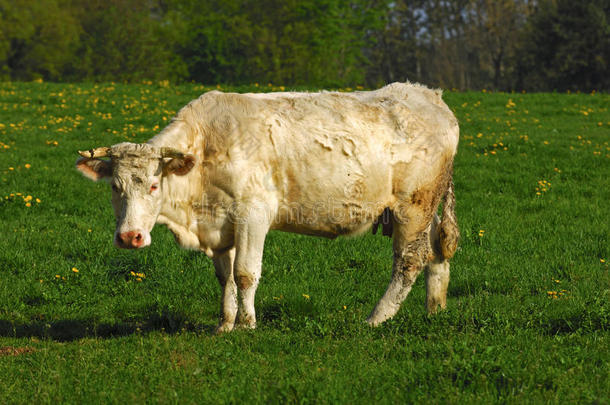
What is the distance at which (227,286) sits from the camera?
7223 mm

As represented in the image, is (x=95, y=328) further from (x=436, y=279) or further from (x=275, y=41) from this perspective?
(x=275, y=41)

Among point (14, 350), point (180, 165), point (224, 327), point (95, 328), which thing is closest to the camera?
point (180, 165)

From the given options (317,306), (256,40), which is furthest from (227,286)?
(256,40)

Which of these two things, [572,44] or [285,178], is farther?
[572,44]

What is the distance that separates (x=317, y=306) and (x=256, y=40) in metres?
48.6

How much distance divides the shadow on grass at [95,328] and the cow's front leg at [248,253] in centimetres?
69

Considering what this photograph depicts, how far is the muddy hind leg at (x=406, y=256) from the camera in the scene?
296 inches

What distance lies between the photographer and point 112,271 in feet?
30.0

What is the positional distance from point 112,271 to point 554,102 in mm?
17696

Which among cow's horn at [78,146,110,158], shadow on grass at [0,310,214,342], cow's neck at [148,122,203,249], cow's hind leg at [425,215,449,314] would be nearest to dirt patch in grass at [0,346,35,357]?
Answer: shadow on grass at [0,310,214,342]

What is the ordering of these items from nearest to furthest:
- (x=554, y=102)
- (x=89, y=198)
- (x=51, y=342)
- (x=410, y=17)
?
(x=51, y=342)
(x=89, y=198)
(x=554, y=102)
(x=410, y=17)

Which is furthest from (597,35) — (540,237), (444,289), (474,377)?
(474,377)

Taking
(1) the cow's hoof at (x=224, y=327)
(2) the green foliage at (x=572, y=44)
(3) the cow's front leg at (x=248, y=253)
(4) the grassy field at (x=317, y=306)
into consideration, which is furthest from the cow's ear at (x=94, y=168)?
(2) the green foliage at (x=572, y=44)

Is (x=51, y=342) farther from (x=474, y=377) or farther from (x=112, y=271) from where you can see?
(x=474, y=377)
